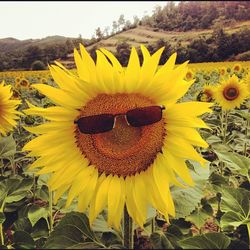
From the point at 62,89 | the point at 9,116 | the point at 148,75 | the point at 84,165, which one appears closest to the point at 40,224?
the point at 9,116

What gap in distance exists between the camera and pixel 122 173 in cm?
113

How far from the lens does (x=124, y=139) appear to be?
3.67 ft

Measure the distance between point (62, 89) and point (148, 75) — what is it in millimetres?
237

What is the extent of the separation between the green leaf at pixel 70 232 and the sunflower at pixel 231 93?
3.20m

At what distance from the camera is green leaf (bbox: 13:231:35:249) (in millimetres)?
1181

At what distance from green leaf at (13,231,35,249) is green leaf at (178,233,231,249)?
1.66 ft

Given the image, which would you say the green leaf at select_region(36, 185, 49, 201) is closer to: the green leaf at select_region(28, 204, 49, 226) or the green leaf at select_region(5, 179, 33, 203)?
the green leaf at select_region(28, 204, 49, 226)

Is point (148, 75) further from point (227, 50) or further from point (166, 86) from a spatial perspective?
point (227, 50)

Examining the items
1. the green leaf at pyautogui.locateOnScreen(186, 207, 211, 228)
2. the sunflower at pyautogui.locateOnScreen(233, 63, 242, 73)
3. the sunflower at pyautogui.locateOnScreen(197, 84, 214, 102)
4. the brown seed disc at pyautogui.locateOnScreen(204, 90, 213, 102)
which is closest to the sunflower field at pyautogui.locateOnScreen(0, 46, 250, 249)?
the green leaf at pyautogui.locateOnScreen(186, 207, 211, 228)

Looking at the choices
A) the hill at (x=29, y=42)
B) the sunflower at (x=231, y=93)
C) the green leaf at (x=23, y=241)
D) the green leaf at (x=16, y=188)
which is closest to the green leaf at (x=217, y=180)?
the green leaf at (x=16, y=188)

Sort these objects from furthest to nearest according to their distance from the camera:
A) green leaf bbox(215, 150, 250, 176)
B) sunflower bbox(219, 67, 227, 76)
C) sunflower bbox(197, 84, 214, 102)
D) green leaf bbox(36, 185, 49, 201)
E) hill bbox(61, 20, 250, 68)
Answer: sunflower bbox(219, 67, 227, 76) < hill bbox(61, 20, 250, 68) < sunflower bbox(197, 84, 214, 102) < green leaf bbox(36, 185, 49, 201) < green leaf bbox(215, 150, 250, 176)

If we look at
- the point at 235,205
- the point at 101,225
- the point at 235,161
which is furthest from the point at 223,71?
the point at 101,225

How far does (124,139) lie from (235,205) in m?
0.41

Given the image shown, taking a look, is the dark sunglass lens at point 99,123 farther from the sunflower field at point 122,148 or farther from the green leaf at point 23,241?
the green leaf at point 23,241
